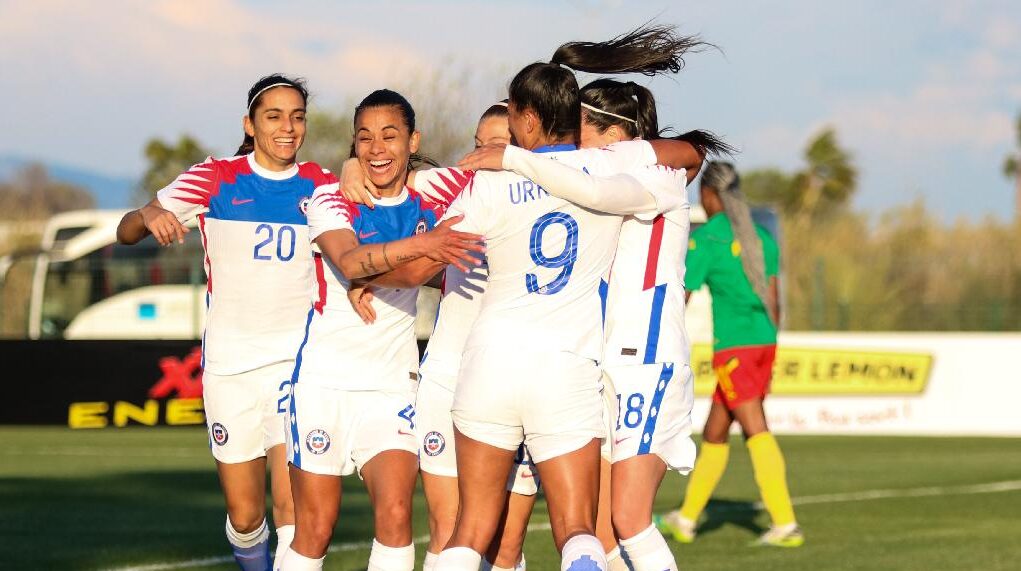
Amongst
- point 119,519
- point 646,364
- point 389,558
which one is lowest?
point 119,519

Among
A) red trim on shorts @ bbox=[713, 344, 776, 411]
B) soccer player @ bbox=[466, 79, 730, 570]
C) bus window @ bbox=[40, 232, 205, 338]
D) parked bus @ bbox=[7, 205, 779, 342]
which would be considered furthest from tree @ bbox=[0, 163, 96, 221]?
soccer player @ bbox=[466, 79, 730, 570]

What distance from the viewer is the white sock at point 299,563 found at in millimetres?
6422

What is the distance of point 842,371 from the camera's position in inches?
882

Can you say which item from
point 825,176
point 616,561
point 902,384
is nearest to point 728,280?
point 616,561

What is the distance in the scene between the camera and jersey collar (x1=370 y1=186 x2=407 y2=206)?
639 cm

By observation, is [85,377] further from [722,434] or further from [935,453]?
[722,434]

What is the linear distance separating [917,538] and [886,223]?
113ft

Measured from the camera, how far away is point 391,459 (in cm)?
635

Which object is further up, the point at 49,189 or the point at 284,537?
the point at 284,537

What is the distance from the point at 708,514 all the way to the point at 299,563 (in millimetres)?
6167

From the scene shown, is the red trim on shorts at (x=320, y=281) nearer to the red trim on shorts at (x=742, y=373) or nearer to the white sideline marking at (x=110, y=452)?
the red trim on shorts at (x=742, y=373)

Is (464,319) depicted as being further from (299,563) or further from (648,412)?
(299,563)

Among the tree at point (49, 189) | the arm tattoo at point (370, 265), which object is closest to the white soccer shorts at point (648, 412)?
the arm tattoo at point (370, 265)

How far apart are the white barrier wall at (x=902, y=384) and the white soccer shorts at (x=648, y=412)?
16.1 metres
